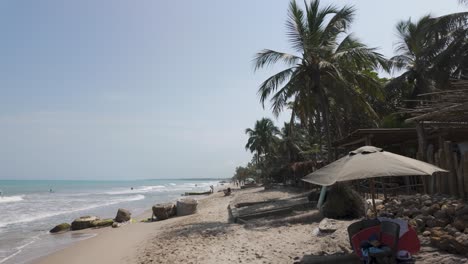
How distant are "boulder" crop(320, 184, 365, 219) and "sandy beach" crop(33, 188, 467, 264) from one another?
2.17 ft

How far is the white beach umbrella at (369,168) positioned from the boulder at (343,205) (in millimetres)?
4988

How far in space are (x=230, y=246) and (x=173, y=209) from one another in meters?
11.8

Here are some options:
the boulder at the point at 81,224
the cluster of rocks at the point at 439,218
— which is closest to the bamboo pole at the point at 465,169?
the cluster of rocks at the point at 439,218

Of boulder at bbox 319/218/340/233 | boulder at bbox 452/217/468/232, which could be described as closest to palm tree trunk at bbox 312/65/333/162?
boulder at bbox 319/218/340/233

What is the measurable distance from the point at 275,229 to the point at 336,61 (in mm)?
8255

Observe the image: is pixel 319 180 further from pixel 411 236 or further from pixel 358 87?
pixel 358 87

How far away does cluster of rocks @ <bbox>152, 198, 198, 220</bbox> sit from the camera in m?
19.7

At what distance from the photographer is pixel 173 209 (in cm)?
2036

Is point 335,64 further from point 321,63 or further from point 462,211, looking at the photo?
point 462,211

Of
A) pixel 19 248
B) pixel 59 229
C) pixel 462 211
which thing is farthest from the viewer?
pixel 59 229

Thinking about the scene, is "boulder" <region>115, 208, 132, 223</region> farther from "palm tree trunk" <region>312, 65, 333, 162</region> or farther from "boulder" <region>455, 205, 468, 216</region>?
"boulder" <region>455, 205, 468, 216</region>

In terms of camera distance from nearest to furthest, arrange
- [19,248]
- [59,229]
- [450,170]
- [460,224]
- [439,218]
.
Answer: [460,224] < [439,218] < [450,170] < [19,248] < [59,229]

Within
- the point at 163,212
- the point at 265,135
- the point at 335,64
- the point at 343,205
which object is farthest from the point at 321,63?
the point at 265,135

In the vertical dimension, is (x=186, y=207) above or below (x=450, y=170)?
below
